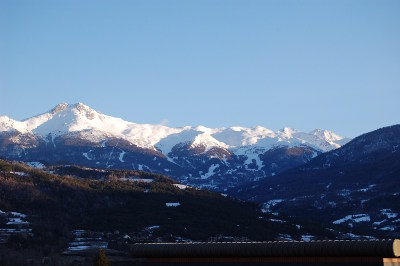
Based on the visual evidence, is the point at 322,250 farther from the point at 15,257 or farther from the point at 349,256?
the point at 15,257

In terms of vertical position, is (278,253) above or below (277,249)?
below

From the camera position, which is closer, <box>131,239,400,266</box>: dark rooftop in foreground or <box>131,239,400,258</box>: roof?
<box>131,239,400,258</box>: roof

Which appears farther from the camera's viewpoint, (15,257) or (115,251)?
(115,251)

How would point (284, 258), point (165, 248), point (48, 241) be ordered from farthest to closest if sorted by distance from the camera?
point (48, 241)
point (165, 248)
point (284, 258)

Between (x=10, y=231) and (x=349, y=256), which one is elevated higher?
(x=10, y=231)

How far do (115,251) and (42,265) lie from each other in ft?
93.9

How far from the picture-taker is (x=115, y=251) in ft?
586

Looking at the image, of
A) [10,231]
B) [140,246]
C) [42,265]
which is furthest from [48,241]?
[140,246]

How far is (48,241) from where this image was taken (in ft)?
645

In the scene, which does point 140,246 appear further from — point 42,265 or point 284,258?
point 42,265

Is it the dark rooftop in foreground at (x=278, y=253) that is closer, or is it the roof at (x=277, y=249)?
the roof at (x=277, y=249)

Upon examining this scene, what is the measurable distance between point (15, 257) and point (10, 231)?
37.1m

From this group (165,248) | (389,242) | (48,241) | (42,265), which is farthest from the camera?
(48,241)

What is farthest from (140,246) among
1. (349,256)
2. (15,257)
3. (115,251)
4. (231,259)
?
(115,251)
